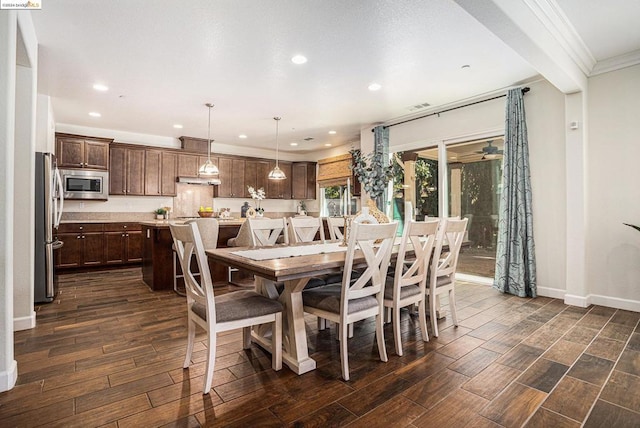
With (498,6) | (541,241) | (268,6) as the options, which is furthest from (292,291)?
(541,241)

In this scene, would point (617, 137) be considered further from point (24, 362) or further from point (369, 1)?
point (24, 362)

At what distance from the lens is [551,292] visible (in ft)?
13.3

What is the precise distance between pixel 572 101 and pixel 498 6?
231 cm

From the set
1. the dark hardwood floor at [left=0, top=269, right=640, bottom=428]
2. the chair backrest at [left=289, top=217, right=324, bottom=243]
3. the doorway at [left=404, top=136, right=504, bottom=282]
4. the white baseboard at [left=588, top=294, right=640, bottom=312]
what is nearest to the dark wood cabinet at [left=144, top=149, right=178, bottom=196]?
the dark hardwood floor at [left=0, top=269, right=640, bottom=428]

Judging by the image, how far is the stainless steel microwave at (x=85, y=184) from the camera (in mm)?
5809

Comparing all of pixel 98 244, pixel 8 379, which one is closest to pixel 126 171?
pixel 98 244

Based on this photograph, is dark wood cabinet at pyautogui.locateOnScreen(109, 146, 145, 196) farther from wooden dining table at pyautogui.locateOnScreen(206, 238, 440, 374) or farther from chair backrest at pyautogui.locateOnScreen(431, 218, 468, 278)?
chair backrest at pyautogui.locateOnScreen(431, 218, 468, 278)

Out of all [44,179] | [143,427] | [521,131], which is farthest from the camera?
[521,131]

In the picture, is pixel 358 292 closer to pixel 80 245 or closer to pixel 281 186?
pixel 80 245

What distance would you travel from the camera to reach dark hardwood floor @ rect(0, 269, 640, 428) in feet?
5.73

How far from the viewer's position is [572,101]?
378 cm

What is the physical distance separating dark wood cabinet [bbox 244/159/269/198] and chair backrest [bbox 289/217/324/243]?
465 cm

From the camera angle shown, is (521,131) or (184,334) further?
(521,131)

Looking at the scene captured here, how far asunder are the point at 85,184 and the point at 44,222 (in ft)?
9.23
